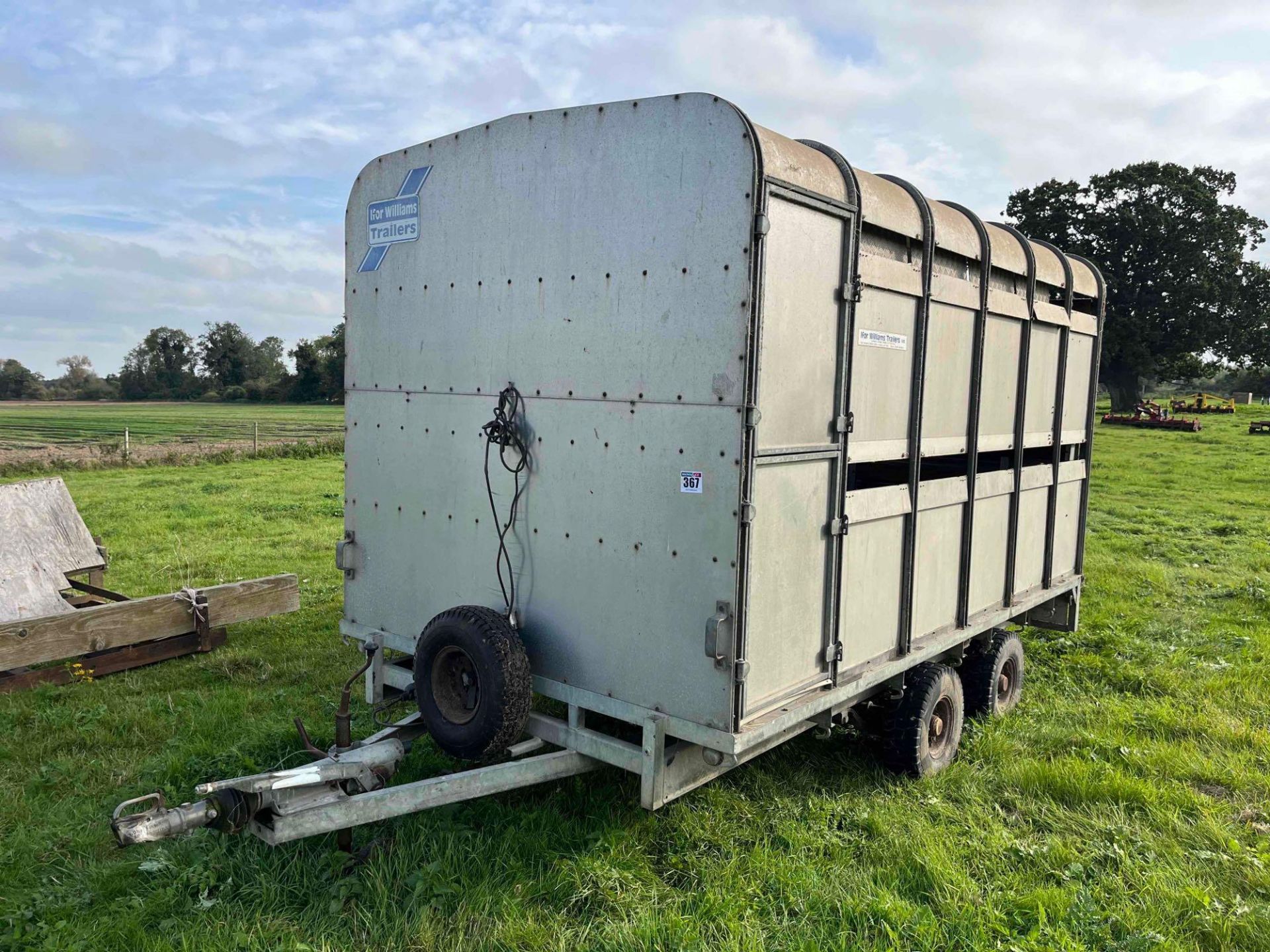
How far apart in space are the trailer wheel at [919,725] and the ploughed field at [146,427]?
751 inches

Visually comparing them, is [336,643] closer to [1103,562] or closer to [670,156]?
[670,156]

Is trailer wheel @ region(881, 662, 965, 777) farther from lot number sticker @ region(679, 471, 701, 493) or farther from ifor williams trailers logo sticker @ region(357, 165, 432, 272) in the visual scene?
ifor williams trailers logo sticker @ region(357, 165, 432, 272)

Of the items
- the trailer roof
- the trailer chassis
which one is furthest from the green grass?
the trailer chassis

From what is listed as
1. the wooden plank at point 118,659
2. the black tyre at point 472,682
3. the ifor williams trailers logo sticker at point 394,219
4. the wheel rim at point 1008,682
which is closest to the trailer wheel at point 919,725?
the wheel rim at point 1008,682

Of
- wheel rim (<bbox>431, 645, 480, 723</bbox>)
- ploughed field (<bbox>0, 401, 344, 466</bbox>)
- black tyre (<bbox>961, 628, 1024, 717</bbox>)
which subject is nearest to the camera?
wheel rim (<bbox>431, 645, 480, 723</bbox>)

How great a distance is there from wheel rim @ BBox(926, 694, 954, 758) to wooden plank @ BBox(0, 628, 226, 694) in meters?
5.21

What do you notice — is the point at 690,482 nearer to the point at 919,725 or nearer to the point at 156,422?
the point at 919,725

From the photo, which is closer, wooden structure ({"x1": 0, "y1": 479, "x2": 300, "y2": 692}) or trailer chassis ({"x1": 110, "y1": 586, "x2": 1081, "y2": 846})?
trailer chassis ({"x1": 110, "y1": 586, "x2": 1081, "y2": 846})

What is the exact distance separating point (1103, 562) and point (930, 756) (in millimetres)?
7830

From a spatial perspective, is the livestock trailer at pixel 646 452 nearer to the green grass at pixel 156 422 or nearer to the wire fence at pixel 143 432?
the wire fence at pixel 143 432

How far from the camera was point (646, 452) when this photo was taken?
150 inches

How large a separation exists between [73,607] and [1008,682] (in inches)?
274

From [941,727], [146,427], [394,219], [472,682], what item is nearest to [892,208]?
[394,219]

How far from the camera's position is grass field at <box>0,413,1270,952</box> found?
140 inches
